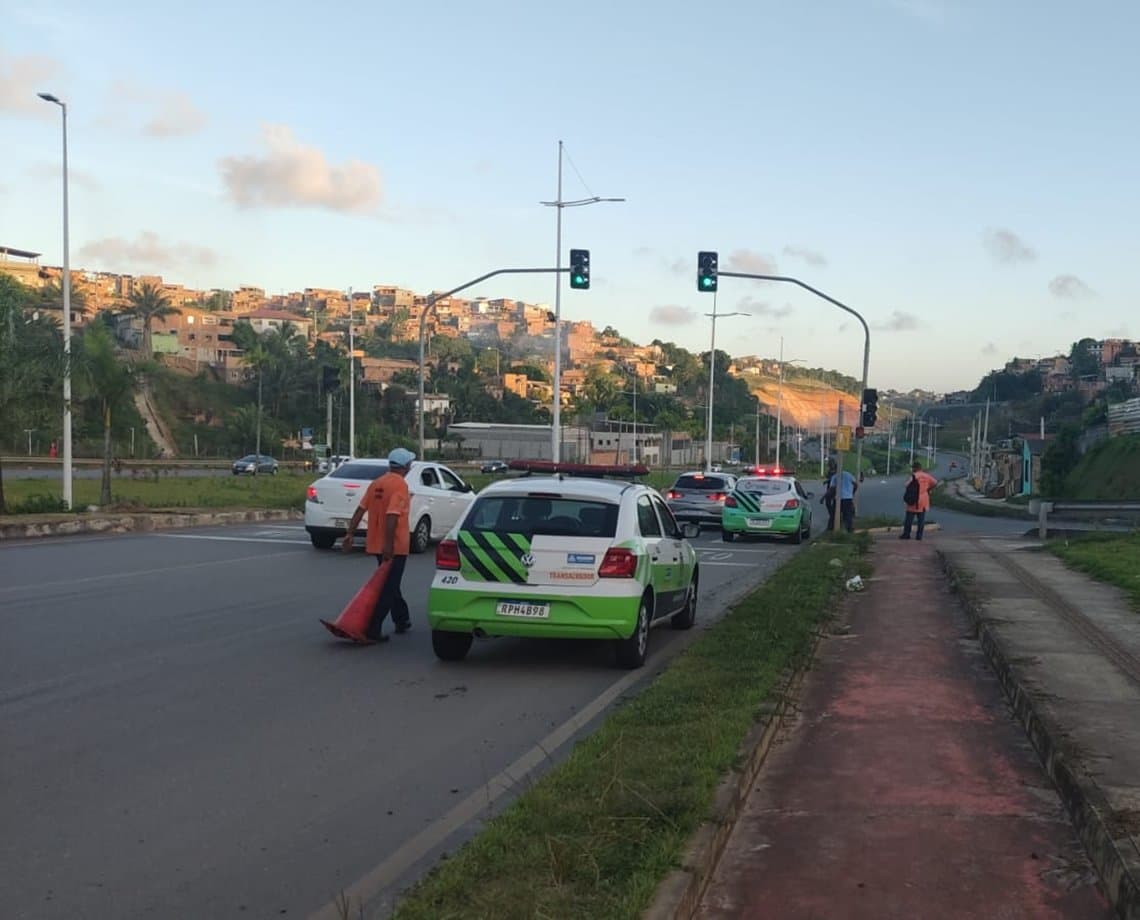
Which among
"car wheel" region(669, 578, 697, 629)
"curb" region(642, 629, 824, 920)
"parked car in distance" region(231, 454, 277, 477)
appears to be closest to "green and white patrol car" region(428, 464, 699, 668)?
"curb" region(642, 629, 824, 920)

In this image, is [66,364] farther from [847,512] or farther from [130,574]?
[847,512]

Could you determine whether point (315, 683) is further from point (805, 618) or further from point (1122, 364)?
point (1122, 364)

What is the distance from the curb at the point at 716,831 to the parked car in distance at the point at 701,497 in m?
21.8

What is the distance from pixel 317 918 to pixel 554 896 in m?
0.93

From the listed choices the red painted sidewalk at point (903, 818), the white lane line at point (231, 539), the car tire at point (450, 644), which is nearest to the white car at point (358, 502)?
the white lane line at point (231, 539)

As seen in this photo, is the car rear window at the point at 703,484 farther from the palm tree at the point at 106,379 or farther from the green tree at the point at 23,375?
the green tree at the point at 23,375

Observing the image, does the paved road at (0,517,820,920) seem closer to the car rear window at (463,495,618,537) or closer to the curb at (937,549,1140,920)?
the car rear window at (463,495,618,537)

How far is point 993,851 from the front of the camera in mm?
5535

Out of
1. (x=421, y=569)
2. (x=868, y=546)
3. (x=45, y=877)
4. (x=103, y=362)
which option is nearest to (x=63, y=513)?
(x=103, y=362)

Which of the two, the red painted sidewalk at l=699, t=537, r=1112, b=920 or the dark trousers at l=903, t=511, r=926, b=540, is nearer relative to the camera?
the red painted sidewalk at l=699, t=537, r=1112, b=920

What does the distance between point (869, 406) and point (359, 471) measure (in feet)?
49.9

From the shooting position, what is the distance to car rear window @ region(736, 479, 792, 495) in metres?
28.3

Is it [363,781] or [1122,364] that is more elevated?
[1122,364]

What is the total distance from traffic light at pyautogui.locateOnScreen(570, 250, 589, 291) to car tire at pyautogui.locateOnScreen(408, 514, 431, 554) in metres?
10.0
